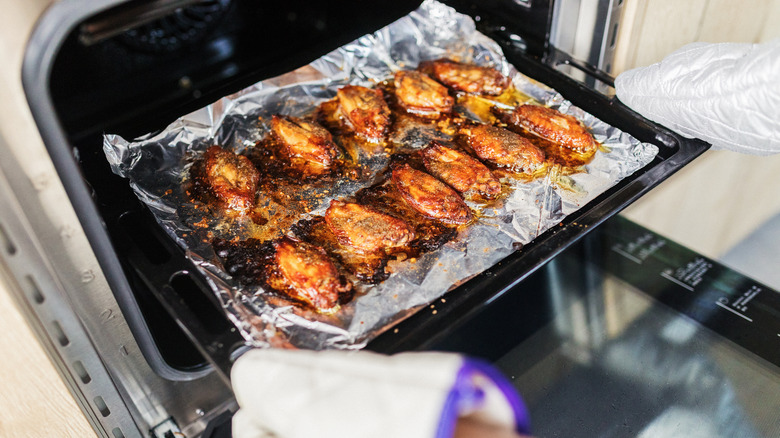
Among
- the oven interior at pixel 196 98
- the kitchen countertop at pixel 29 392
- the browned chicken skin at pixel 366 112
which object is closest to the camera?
the kitchen countertop at pixel 29 392

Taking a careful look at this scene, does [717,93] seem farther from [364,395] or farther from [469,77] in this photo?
[364,395]

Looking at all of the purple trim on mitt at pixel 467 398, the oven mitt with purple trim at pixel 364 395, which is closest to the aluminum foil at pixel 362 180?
the oven mitt with purple trim at pixel 364 395

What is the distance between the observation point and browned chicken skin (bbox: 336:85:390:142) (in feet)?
4.77

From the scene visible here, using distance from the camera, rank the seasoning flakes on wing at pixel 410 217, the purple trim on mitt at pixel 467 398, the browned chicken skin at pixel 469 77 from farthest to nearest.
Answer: the browned chicken skin at pixel 469 77, the seasoning flakes on wing at pixel 410 217, the purple trim on mitt at pixel 467 398

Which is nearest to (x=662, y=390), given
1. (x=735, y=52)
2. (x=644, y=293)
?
(x=644, y=293)

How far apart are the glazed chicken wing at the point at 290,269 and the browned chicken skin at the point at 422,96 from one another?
1.87ft

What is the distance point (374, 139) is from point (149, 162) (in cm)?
54

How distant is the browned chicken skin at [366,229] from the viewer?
117 cm

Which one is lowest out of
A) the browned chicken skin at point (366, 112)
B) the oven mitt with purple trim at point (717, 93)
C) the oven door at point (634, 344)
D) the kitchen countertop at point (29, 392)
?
the oven door at point (634, 344)

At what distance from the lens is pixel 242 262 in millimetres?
1135

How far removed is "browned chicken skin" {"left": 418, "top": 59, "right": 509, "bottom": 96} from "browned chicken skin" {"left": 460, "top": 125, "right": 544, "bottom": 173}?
0.63 feet

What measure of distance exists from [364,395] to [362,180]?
0.65 meters

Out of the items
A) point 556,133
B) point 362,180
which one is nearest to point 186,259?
point 362,180

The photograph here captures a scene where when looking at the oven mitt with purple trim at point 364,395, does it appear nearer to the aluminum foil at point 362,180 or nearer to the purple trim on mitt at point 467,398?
the purple trim on mitt at point 467,398
